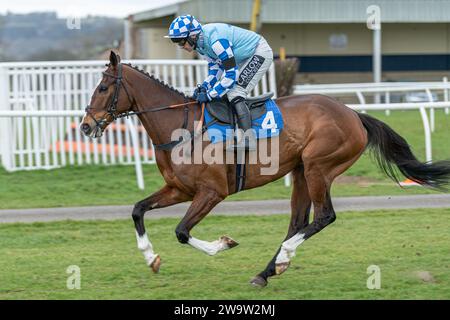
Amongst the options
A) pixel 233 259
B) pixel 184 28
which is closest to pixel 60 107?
pixel 233 259

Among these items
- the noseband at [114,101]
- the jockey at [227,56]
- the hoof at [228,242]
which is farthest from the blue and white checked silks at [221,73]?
the hoof at [228,242]

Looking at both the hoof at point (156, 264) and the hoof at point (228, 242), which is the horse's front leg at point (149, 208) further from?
the hoof at point (228, 242)

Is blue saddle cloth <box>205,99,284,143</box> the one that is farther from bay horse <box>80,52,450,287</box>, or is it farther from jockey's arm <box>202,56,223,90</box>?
jockey's arm <box>202,56,223,90</box>

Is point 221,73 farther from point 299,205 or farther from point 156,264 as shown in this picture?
point 156,264

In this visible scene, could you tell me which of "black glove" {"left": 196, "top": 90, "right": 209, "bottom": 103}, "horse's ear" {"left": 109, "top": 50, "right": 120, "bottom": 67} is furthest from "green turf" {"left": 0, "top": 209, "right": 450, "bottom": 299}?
"horse's ear" {"left": 109, "top": 50, "right": 120, "bottom": 67}

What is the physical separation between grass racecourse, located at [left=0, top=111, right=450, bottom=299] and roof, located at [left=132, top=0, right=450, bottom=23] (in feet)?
69.2

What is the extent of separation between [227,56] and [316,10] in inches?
1038

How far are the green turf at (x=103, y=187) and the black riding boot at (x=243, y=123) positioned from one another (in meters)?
4.15

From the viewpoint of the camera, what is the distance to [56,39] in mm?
56531

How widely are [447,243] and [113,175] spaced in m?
5.84

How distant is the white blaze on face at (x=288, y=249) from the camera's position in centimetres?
671

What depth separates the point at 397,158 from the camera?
25.2 feet

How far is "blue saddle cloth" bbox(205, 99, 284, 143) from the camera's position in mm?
6914
